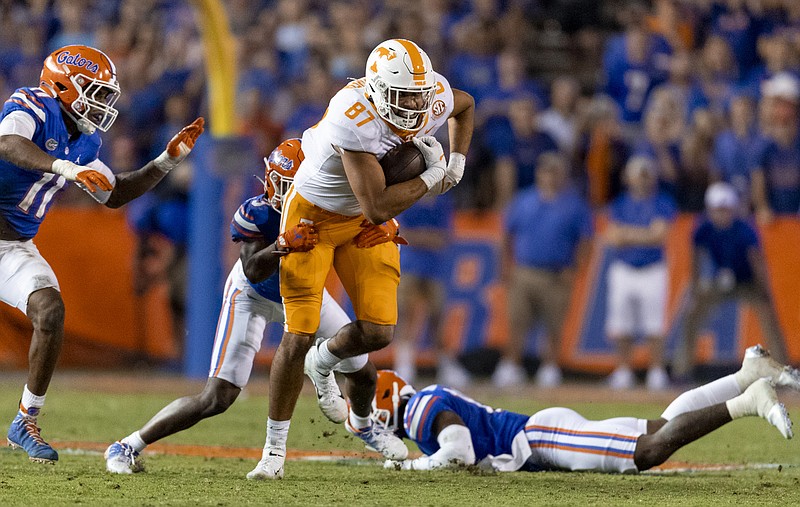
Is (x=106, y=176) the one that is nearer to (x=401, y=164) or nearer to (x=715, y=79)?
(x=401, y=164)

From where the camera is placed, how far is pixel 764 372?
6.24 m

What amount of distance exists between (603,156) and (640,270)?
1.27 m

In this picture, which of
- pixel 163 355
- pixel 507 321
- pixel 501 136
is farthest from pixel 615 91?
pixel 163 355

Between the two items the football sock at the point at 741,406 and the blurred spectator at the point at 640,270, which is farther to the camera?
the blurred spectator at the point at 640,270

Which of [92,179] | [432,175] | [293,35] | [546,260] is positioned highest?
[293,35]

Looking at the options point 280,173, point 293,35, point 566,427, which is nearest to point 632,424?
point 566,427

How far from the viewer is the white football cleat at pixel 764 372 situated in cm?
617

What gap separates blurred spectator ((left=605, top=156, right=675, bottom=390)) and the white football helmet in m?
6.09

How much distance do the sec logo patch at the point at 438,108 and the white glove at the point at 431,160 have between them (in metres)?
0.21

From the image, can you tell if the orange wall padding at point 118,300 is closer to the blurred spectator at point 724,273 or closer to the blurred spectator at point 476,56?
the blurred spectator at point 724,273

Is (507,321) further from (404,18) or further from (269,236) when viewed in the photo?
(269,236)

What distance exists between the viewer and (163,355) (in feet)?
42.1

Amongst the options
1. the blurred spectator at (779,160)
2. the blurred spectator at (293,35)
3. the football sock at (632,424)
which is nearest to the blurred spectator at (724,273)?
the blurred spectator at (779,160)

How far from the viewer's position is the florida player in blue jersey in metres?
6.48
